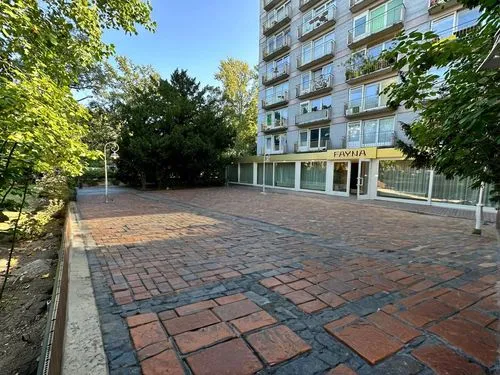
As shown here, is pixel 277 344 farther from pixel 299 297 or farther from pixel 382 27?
pixel 382 27

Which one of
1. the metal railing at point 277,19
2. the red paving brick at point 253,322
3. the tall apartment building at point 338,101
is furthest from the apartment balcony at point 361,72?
the red paving brick at point 253,322

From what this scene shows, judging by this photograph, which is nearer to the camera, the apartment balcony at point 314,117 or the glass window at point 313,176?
the glass window at point 313,176

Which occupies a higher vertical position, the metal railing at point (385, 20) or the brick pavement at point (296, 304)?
the metal railing at point (385, 20)

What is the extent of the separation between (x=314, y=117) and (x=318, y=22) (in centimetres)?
677

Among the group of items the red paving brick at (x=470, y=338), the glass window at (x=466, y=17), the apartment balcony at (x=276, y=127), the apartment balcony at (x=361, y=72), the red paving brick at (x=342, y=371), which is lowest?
the red paving brick at (x=342, y=371)

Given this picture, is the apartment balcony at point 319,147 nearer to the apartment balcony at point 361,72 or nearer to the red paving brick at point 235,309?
the apartment balcony at point 361,72

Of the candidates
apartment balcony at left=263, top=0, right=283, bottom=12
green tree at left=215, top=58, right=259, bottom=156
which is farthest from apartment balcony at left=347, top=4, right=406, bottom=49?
green tree at left=215, top=58, right=259, bottom=156

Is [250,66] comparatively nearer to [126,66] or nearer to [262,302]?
[126,66]

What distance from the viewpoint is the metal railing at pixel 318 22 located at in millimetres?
17922

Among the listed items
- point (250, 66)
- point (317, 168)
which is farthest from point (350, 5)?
point (250, 66)

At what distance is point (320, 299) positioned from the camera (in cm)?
268

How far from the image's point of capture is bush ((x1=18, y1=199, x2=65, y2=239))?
A: 6.34 m

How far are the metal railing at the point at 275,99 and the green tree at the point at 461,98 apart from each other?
19.9 metres

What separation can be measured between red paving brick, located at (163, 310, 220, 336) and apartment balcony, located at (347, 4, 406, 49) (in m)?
17.4
